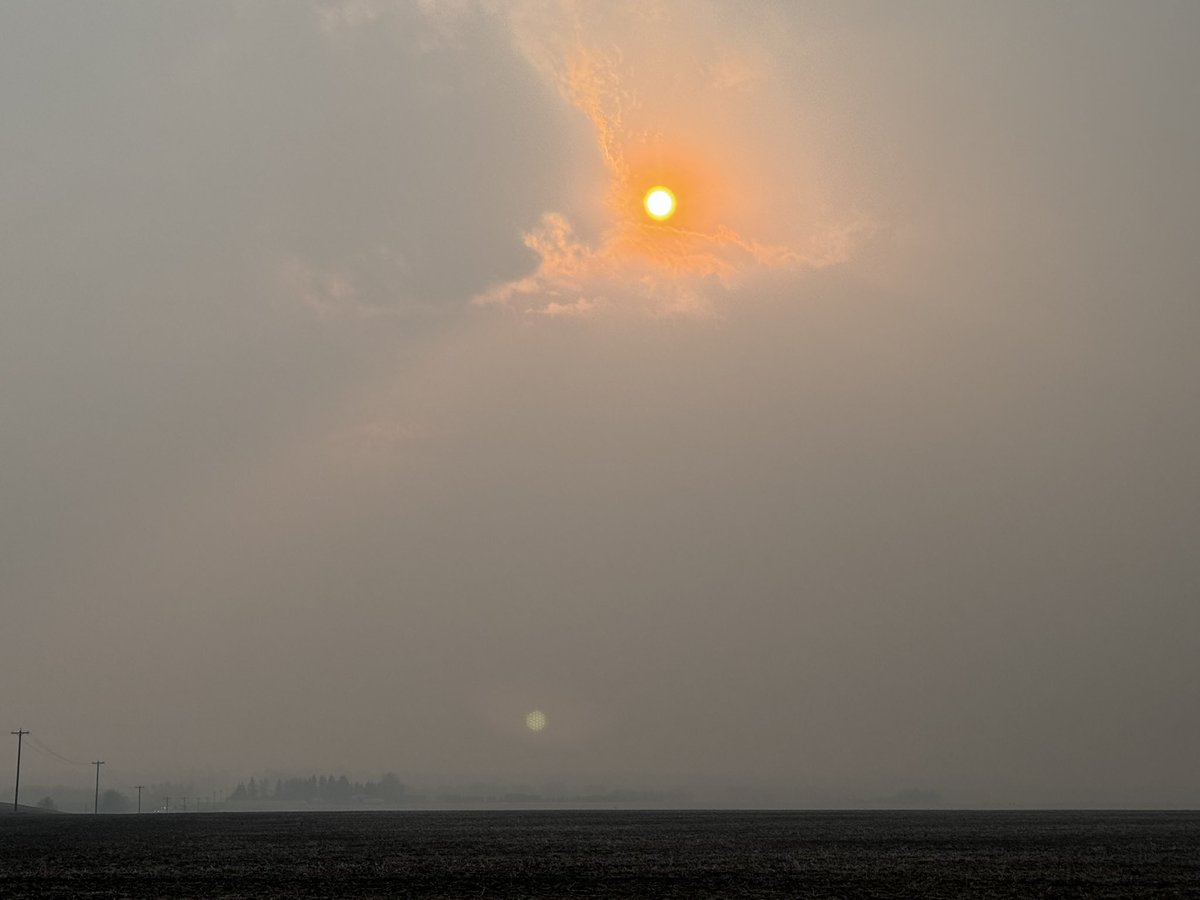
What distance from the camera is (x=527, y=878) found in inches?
2464

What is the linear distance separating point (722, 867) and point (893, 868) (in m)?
10.4

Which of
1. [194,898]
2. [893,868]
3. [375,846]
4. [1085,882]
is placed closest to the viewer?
[194,898]

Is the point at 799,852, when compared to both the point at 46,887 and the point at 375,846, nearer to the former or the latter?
the point at 375,846

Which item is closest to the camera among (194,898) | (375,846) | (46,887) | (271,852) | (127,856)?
(194,898)

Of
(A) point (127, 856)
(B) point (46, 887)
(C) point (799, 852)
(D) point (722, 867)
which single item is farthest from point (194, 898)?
(C) point (799, 852)

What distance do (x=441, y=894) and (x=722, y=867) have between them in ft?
80.8

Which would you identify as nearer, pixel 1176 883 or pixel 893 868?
pixel 1176 883

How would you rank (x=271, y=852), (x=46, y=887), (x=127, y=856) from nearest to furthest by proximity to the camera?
(x=46, y=887)
(x=127, y=856)
(x=271, y=852)

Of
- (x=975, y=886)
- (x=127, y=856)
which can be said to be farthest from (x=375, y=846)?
(x=975, y=886)

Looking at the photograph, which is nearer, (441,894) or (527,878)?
(441,894)

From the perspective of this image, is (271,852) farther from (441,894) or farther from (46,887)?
(441,894)

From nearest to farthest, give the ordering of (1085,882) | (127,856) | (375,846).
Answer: (1085,882) → (127,856) → (375,846)

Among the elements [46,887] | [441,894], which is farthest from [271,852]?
[441,894]

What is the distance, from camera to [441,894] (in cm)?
5294
